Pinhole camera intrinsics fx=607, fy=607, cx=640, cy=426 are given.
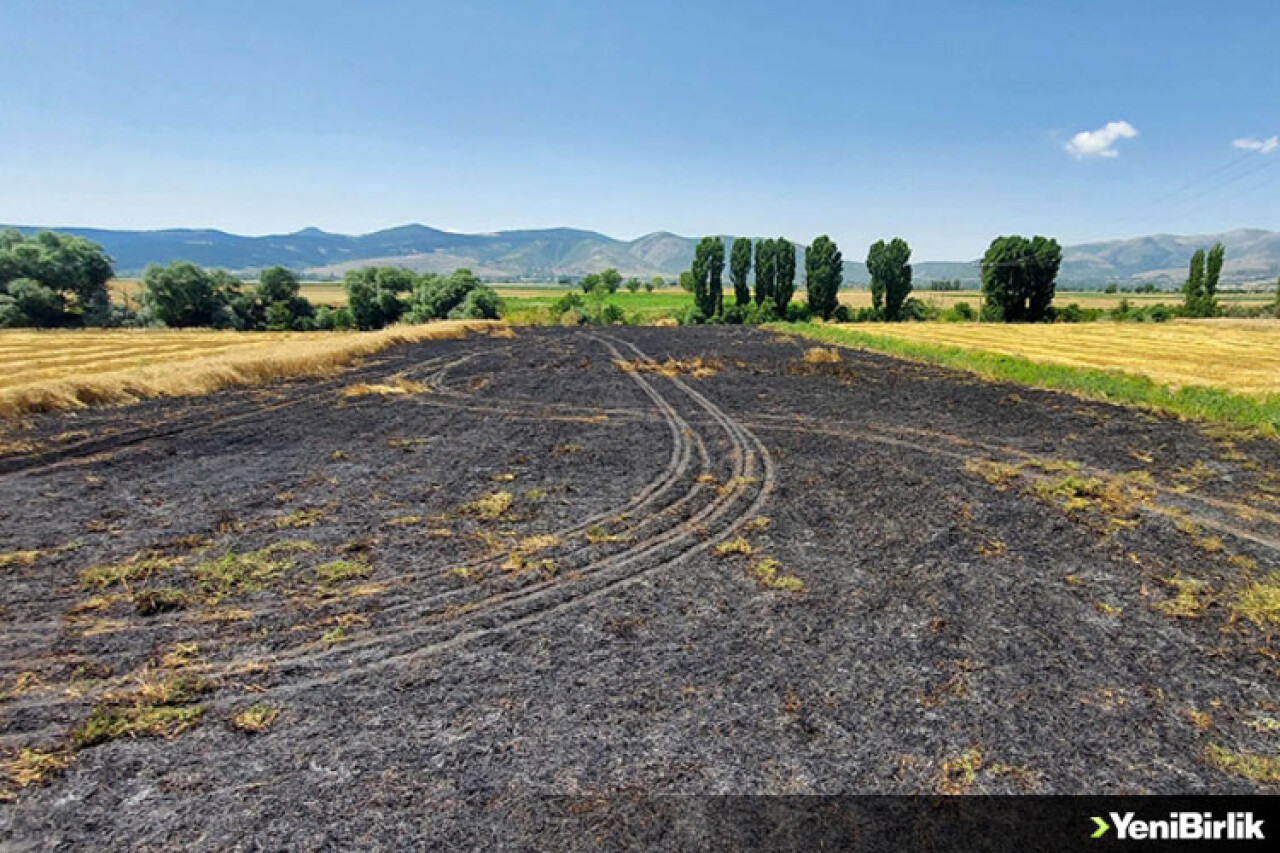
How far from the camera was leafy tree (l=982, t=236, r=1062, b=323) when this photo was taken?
71000 millimetres

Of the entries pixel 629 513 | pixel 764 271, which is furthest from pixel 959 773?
pixel 764 271

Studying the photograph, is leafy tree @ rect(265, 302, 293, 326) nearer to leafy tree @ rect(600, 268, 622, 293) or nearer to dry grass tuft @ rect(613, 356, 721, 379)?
dry grass tuft @ rect(613, 356, 721, 379)

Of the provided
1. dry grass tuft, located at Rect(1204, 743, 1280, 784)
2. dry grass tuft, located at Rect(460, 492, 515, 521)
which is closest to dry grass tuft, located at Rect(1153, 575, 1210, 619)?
dry grass tuft, located at Rect(1204, 743, 1280, 784)

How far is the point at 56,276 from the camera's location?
5516cm

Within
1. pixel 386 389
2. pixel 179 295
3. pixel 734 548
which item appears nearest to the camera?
pixel 734 548

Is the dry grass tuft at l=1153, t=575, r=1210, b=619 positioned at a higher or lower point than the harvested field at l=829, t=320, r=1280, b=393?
lower

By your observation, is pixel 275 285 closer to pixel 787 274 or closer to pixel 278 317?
pixel 278 317

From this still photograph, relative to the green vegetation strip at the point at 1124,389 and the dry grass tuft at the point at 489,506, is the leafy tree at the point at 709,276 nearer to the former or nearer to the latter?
the green vegetation strip at the point at 1124,389

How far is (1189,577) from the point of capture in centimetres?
803

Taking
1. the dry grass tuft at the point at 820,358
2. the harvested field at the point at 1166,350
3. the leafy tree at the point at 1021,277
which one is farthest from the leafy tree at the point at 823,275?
the dry grass tuft at the point at 820,358

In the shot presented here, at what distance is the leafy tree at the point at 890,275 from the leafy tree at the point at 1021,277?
363 inches

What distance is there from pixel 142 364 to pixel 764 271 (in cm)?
6919

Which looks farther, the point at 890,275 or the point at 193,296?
the point at 890,275

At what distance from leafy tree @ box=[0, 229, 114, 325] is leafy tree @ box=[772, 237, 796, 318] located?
74052mm
